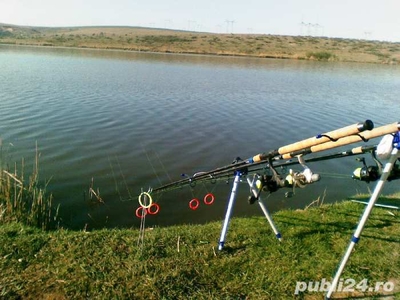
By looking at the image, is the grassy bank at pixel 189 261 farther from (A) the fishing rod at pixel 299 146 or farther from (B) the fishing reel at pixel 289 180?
(A) the fishing rod at pixel 299 146

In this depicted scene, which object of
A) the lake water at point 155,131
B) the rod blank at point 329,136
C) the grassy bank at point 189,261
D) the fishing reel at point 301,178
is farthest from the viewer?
the lake water at point 155,131

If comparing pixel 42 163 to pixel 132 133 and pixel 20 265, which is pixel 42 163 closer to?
pixel 132 133

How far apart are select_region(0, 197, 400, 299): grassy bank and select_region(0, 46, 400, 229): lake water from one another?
2.71 m

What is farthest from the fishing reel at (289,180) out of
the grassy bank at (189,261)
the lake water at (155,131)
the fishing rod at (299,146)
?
the lake water at (155,131)

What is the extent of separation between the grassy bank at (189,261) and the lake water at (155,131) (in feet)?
8.91

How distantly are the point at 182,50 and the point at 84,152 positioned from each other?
77767 mm

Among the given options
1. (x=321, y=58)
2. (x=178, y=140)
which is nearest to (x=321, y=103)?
(x=178, y=140)

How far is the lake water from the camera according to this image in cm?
998

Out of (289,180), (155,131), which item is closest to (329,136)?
(289,180)

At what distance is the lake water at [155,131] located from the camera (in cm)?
998

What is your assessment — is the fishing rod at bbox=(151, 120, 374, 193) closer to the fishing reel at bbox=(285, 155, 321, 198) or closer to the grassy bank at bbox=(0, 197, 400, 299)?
the fishing reel at bbox=(285, 155, 321, 198)

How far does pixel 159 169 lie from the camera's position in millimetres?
11977

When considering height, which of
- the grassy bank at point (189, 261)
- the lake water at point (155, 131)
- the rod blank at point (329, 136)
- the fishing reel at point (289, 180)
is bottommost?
the lake water at point (155, 131)

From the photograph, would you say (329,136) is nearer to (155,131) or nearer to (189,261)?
(189,261)
